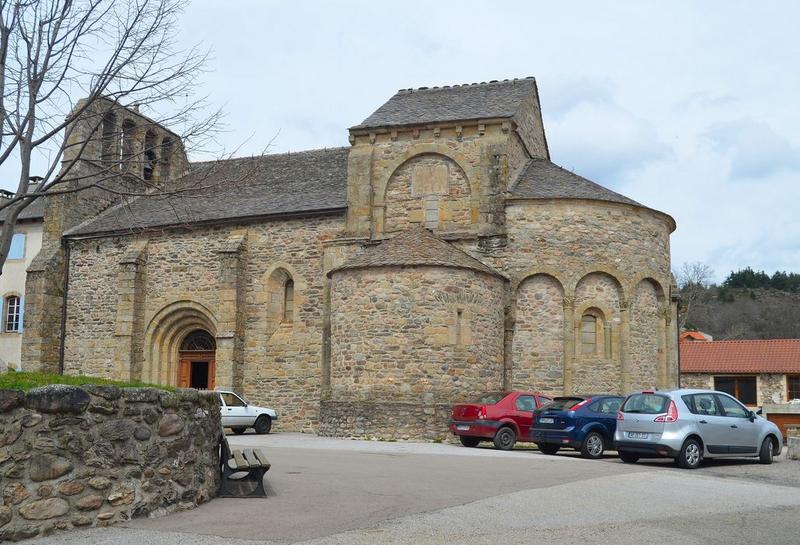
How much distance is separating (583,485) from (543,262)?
1268cm

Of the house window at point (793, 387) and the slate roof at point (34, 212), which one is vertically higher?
the slate roof at point (34, 212)

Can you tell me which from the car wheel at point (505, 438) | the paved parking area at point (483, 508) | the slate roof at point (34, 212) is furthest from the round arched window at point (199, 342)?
the paved parking area at point (483, 508)

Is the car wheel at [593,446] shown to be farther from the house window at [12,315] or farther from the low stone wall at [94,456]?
the house window at [12,315]

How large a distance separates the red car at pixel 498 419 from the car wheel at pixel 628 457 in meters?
2.39

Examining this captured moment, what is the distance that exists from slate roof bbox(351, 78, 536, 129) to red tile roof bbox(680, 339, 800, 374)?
17.7m

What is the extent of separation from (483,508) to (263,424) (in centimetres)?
1552

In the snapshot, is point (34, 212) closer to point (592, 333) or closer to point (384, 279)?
point (384, 279)

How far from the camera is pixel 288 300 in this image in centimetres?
2631

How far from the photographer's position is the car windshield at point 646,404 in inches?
561

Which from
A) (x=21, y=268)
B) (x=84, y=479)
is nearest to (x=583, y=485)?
(x=84, y=479)

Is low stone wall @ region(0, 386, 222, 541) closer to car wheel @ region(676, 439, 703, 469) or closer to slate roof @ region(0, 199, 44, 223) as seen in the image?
car wheel @ region(676, 439, 703, 469)

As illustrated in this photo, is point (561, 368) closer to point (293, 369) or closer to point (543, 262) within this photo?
point (543, 262)

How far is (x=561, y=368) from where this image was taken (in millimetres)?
22406

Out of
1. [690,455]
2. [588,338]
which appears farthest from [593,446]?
[588,338]
